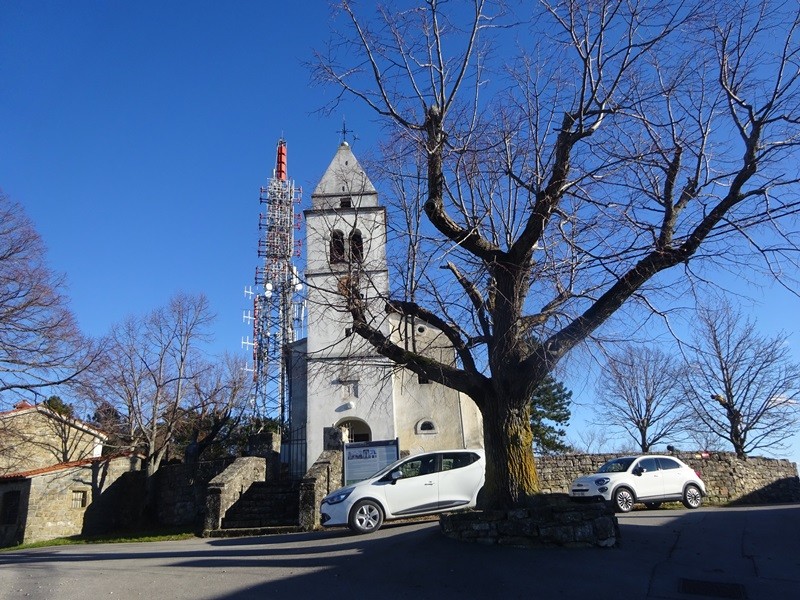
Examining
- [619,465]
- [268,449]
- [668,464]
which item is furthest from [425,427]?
[668,464]

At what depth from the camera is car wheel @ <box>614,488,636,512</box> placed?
15172mm

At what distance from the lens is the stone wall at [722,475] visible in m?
19.3

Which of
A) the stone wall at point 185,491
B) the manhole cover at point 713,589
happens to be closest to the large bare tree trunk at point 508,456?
the manhole cover at point 713,589

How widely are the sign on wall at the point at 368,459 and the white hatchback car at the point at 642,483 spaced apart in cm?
480

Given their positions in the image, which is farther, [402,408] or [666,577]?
[402,408]

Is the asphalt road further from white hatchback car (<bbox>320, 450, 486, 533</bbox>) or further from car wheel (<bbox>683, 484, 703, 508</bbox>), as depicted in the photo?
car wheel (<bbox>683, 484, 703, 508</bbox>)

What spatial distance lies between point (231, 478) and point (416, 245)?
10383 mm

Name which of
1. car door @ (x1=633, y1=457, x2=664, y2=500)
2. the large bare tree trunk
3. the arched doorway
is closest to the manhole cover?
the large bare tree trunk

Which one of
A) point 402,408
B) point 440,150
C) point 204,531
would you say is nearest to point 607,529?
point 440,150

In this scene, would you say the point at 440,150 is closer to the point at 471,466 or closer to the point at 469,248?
the point at 469,248

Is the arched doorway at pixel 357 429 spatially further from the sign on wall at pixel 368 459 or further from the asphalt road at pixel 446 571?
the asphalt road at pixel 446 571

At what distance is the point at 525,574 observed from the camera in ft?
23.4

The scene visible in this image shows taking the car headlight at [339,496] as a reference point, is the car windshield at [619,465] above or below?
above

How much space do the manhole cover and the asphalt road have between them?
0.4 inches
